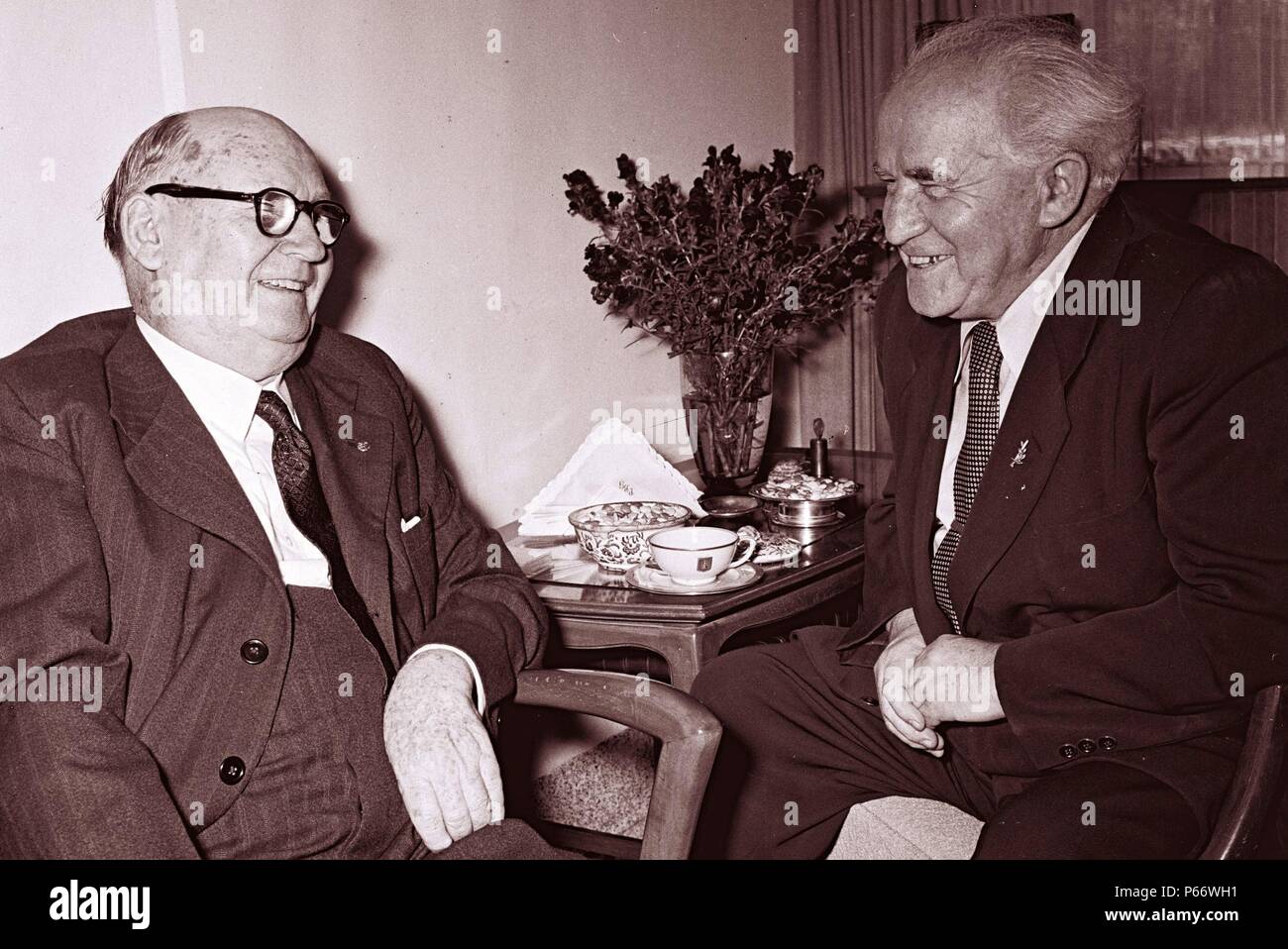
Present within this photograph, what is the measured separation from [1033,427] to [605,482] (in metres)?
1.07

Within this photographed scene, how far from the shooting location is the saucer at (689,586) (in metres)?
2.05

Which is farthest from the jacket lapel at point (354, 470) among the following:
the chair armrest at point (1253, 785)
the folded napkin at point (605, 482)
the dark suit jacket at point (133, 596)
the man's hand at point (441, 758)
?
the chair armrest at point (1253, 785)

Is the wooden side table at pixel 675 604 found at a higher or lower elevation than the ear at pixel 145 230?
lower

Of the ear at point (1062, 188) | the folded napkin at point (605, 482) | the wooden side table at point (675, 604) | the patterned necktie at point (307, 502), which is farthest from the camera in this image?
the folded napkin at point (605, 482)

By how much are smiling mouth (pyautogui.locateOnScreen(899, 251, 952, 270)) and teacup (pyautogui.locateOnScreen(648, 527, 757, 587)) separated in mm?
578

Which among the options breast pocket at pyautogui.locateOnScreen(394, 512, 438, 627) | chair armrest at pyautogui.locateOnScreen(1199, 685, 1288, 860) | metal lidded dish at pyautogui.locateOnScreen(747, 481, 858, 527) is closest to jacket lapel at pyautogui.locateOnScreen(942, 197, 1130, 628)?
chair armrest at pyautogui.locateOnScreen(1199, 685, 1288, 860)

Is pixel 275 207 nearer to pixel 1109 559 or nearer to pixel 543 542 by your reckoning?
pixel 543 542

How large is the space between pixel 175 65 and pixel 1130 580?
5.59 feet

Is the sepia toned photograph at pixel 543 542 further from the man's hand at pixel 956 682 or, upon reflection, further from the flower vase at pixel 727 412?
the flower vase at pixel 727 412

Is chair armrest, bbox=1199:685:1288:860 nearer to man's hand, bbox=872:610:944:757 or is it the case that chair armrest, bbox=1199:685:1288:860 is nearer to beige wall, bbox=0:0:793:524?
man's hand, bbox=872:610:944:757

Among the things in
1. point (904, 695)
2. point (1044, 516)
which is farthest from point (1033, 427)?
point (904, 695)

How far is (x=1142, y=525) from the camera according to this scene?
1.65 metres

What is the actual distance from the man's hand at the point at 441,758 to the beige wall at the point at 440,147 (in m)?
0.84

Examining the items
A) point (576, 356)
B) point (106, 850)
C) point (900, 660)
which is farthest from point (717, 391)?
point (106, 850)
